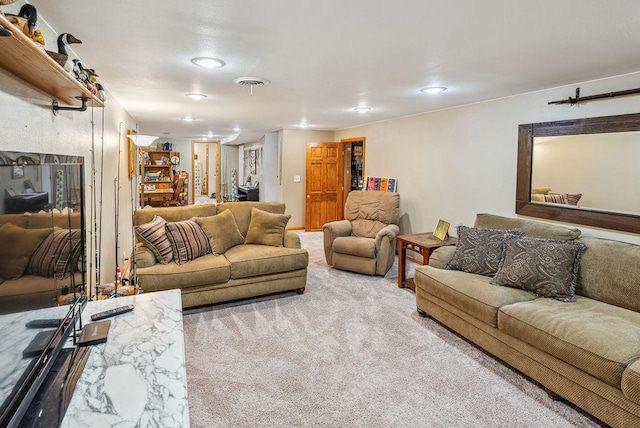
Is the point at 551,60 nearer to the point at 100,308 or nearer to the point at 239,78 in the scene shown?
the point at 239,78

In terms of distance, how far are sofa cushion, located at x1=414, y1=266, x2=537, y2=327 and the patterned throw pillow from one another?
0.31 ft

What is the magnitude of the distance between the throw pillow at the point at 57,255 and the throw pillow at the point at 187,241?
2.07 metres

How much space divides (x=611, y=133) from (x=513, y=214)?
1.17 meters

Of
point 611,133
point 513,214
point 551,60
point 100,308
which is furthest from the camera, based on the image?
point 513,214

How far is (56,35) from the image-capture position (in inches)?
83.6

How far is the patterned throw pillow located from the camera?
10.6 feet

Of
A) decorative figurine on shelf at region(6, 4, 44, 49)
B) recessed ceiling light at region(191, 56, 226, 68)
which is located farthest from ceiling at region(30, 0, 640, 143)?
decorative figurine on shelf at region(6, 4, 44, 49)

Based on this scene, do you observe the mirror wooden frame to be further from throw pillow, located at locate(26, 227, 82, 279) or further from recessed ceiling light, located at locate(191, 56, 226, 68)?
throw pillow, located at locate(26, 227, 82, 279)

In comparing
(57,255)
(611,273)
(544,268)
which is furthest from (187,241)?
(611,273)

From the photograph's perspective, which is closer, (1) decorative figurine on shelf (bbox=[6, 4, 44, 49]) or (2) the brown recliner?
(1) decorative figurine on shelf (bbox=[6, 4, 44, 49])

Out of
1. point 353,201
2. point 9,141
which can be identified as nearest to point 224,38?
point 9,141

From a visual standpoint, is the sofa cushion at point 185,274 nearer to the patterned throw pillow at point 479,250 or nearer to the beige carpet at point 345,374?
the beige carpet at point 345,374

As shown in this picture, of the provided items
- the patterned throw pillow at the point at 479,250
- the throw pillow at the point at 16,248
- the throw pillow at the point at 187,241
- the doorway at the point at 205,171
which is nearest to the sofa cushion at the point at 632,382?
the patterned throw pillow at the point at 479,250

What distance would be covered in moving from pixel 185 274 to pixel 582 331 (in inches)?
121
